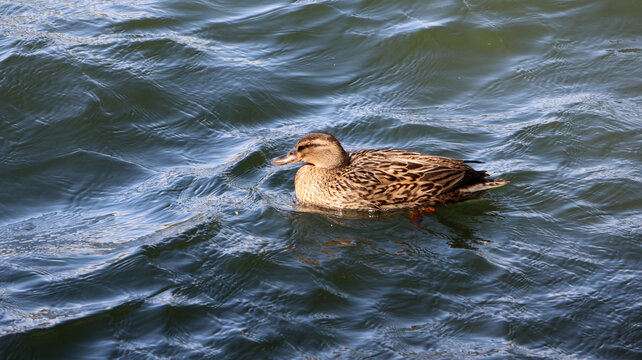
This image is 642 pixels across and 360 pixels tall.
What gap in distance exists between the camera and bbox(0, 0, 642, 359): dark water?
5816mm

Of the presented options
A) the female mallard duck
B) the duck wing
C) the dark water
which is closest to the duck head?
the female mallard duck

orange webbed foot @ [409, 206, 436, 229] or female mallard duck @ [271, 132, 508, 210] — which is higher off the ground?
female mallard duck @ [271, 132, 508, 210]

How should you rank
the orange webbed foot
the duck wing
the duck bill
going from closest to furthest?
the orange webbed foot → the duck wing → the duck bill

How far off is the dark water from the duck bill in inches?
12.7

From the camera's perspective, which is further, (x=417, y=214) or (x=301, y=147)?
(x=301, y=147)

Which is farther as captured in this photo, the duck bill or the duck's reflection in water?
the duck bill

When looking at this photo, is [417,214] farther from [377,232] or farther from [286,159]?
[286,159]

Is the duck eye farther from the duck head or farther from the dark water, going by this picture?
the dark water

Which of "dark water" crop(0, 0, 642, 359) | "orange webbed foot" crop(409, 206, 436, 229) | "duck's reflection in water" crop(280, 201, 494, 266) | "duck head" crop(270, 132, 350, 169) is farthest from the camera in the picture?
"duck head" crop(270, 132, 350, 169)

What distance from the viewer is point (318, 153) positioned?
26.8 feet

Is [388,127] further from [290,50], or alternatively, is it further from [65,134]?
[65,134]

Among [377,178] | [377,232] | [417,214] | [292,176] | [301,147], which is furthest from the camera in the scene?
[292,176]

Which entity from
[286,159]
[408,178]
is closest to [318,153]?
[286,159]

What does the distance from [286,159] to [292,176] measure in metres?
0.63
